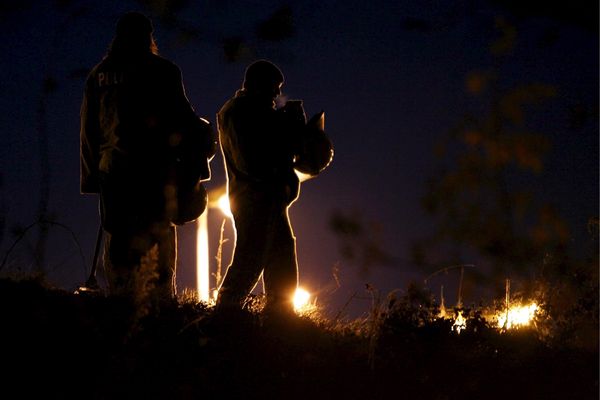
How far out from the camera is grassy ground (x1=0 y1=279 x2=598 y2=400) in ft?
10.5

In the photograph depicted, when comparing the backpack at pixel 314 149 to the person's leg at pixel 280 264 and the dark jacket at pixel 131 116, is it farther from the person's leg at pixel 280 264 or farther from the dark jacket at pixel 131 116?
the dark jacket at pixel 131 116

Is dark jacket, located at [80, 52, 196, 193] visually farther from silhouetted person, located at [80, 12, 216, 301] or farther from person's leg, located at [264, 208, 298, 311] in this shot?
person's leg, located at [264, 208, 298, 311]

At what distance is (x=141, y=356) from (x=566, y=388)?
287cm

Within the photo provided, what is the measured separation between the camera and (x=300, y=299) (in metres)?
5.51

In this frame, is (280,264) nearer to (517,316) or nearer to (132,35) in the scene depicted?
(517,316)

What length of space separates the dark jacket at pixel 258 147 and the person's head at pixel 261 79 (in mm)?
64

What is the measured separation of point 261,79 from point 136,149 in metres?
1.25

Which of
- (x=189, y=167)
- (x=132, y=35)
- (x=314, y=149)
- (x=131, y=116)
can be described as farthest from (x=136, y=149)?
(x=314, y=149)

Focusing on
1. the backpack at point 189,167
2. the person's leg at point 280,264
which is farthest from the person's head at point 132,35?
the person's leg at point 280,264

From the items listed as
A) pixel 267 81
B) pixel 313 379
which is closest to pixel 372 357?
pixel 313 379

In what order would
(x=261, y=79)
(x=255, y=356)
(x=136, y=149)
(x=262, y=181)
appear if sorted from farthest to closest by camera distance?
(x=261, y=79) < (x=262, y=181) < (x=136, y=149) < (x=255, y=356)

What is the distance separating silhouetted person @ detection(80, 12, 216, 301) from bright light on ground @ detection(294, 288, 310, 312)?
39.8 inches

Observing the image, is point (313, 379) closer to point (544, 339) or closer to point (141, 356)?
point (141, 356)

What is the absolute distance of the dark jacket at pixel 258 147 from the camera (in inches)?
211
